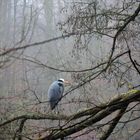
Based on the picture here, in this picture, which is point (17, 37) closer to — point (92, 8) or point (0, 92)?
point (0, 92)

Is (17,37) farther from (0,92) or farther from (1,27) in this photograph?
(0,92)

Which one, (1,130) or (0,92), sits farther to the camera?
(0,92)

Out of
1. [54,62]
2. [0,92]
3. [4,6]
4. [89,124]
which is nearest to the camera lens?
[89,124]

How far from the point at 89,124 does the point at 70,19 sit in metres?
→ 1.36

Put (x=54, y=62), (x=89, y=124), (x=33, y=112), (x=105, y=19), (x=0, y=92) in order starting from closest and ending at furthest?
1. (x=89, y=124)
2. (x=105, y=19)
3. (x=33, y=112)
4. (x=0, y=92)
5. (x=54, y=62)

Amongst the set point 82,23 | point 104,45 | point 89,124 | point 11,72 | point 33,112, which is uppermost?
point 104,45

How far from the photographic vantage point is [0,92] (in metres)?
19.0

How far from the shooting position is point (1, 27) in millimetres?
23391

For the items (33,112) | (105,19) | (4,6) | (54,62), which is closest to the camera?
(105,19)

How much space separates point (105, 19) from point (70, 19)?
45cm

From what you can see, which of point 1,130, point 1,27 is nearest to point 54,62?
point 1,27

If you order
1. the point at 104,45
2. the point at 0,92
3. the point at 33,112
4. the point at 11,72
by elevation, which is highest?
the point at 104,45

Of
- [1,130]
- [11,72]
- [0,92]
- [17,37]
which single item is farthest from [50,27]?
[1,130]

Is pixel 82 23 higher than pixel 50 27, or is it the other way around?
pixel 50 27
